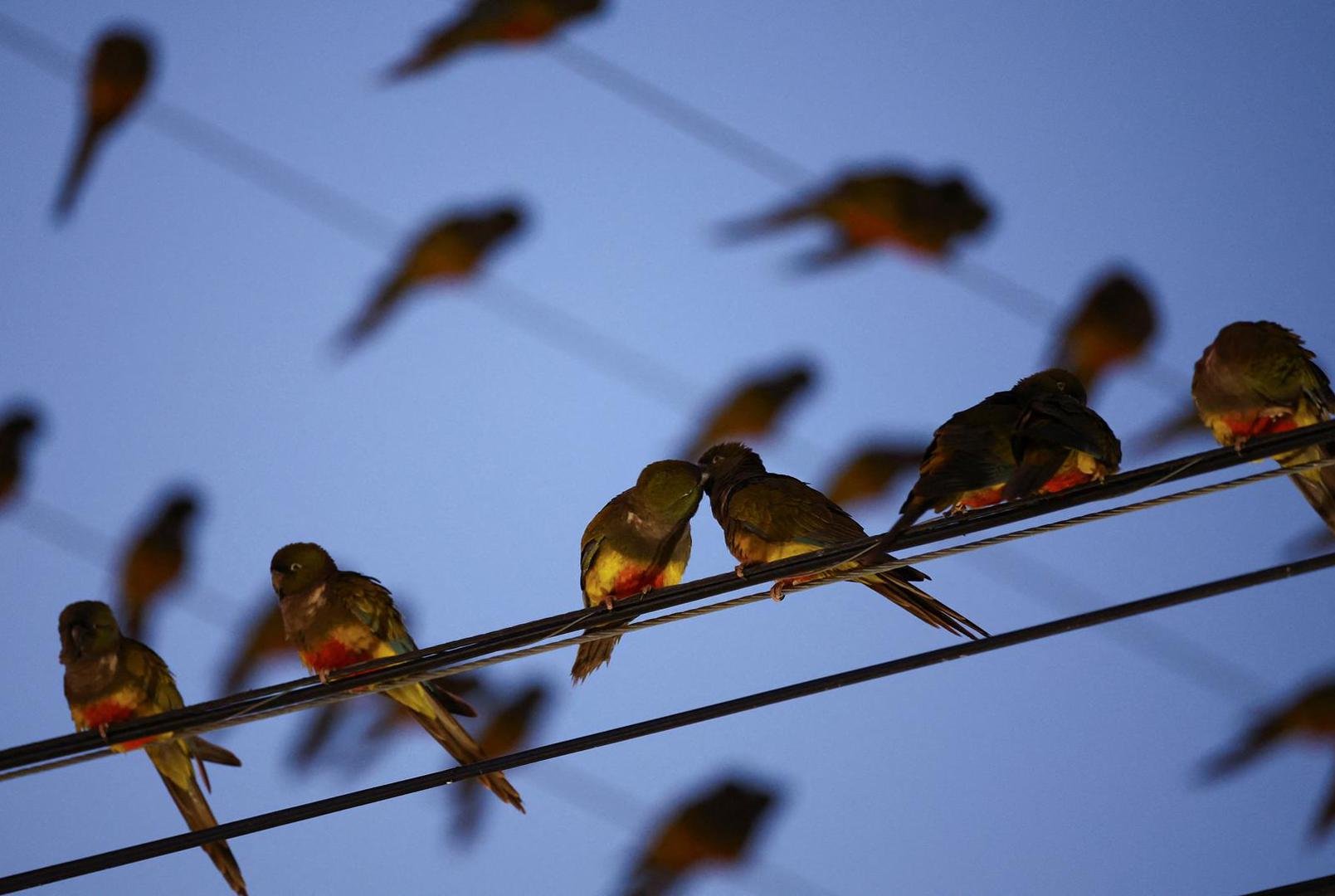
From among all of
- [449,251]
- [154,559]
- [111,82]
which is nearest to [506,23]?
[449,251]

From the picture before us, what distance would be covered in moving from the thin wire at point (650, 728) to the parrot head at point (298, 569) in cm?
175

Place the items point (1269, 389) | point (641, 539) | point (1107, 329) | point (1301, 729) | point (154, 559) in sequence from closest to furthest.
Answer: point (1269, 389) → point (641, 539) → point (1301, 729) → point (154, 559) → point (1107, 329)

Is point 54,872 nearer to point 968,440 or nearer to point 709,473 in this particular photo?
point 709,473

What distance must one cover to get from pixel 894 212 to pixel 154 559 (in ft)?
16.9

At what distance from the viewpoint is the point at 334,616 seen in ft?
17.1

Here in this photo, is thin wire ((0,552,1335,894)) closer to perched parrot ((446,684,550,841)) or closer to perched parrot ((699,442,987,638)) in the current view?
perched parrot ((699,442,987,638))

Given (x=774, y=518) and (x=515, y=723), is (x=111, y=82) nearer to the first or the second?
(x=515, y=723)

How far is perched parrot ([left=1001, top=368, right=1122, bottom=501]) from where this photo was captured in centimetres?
398

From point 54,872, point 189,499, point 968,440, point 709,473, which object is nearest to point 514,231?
point 189,499

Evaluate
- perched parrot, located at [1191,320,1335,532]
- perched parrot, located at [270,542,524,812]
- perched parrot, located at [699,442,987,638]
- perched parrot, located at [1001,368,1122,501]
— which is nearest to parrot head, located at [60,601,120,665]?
perched parrot, located at [270,542,524,812]

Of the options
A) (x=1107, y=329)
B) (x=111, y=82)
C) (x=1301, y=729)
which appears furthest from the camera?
(x=111, y=82)

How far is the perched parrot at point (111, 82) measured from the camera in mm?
8742

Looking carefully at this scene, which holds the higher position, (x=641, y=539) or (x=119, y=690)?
(x=641, y=539)

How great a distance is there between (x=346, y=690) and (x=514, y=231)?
5957 mm
